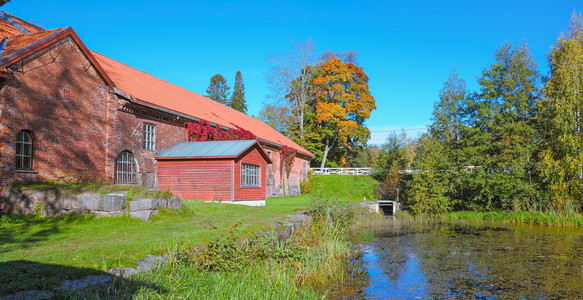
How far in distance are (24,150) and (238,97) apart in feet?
155

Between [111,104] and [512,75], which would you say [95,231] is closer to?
[111,104]

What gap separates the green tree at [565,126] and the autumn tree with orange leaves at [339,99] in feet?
56.6

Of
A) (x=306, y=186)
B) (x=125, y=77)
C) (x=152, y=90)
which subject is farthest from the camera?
(x=306, y=186)

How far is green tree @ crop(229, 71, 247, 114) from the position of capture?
55984 millimetres

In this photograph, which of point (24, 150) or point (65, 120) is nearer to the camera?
point (24, 150)

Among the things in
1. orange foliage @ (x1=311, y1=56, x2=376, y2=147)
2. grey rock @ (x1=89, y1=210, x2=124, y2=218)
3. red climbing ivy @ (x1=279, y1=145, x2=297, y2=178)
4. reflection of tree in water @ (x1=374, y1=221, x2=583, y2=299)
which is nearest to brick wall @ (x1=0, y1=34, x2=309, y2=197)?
grey rock @ (x1=89, y1=210, x2=124, y2=218)

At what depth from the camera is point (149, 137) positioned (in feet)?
53.8

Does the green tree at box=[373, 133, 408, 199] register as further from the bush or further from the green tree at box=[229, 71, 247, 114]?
the green tree at box=[229, 71, 247, 114]

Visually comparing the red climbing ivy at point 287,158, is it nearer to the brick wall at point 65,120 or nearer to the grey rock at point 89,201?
the brick wall at point 65,120

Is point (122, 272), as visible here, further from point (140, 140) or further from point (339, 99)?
point (339, 99)

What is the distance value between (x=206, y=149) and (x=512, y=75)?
726 inches

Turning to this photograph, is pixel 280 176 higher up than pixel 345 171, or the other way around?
pixel 345 171

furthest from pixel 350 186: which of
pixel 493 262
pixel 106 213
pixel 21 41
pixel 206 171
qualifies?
pixel 21 41

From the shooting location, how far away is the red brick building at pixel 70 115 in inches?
422
